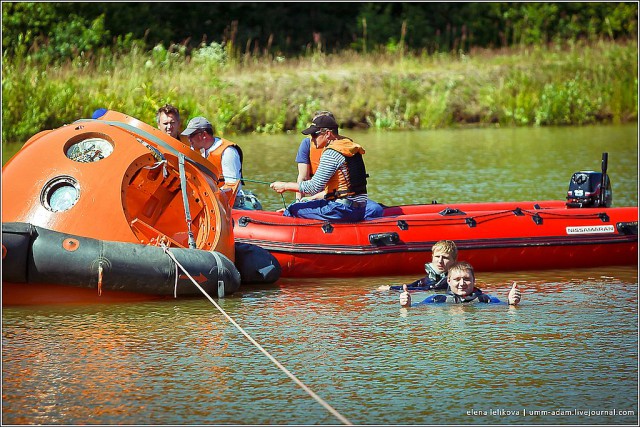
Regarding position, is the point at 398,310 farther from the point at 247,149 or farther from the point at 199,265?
the point at 247,149

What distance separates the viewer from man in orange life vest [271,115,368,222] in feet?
31.7

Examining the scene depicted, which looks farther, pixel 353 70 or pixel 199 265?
pixel 353 70

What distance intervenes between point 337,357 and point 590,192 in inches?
177

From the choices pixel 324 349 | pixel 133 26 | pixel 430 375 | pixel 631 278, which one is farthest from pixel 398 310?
pixel 133 26

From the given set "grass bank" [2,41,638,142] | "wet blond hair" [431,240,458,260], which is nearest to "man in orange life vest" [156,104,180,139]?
"wet blond hair" [431,240,458,260]

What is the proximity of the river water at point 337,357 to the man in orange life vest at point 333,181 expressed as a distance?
22.5 inches

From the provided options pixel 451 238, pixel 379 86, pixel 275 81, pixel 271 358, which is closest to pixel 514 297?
pixel 451 238

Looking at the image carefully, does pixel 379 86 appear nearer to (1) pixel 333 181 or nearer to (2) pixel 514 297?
(1) pixel 333 181

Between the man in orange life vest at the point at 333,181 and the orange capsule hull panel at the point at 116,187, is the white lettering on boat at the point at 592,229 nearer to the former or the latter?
the man in orange life vest at the point at 333,181

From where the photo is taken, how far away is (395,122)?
77.4 feet

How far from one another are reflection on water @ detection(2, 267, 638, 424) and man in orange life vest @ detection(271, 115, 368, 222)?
33.3 inches

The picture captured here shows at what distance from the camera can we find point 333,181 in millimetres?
9766

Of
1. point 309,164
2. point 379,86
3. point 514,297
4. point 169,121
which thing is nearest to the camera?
point 514,297

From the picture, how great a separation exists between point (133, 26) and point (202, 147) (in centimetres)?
2118
